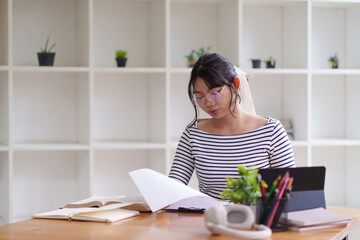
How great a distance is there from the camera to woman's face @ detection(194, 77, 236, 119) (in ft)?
7.70

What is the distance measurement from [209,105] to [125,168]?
1.88 meters

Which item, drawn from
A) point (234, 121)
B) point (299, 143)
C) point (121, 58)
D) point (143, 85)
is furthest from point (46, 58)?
point (299, 143)

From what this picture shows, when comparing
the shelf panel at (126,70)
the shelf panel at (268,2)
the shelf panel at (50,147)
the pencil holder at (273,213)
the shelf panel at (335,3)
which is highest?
the shelf panel at (335,3)

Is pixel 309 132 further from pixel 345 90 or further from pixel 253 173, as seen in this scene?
pixel 253 173

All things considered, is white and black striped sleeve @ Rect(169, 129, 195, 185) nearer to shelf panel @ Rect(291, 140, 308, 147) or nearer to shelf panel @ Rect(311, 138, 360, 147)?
shelf panel @ Rect(291, 140, 308, 147)

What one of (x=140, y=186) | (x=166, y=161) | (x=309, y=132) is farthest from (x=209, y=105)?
(x=309, y=132)

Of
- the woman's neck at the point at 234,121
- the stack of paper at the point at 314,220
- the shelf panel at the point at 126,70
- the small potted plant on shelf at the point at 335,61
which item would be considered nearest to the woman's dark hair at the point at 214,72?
the woman's neck at the point at 234,121

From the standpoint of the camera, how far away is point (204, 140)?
2.56 meters

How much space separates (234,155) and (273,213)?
2.66ft

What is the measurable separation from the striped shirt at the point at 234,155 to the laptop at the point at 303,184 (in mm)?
557

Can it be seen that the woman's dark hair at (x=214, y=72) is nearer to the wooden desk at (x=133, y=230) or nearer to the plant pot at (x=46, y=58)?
the wooden desk at (x=133, y=230)

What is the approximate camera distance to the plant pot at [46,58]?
3721 mm

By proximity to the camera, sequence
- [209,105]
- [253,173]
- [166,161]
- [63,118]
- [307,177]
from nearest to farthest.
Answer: [253,173]
[307,177]
[209,105]
[166,161]
[63,118]

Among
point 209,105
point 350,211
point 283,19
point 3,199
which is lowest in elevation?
point 3,199
